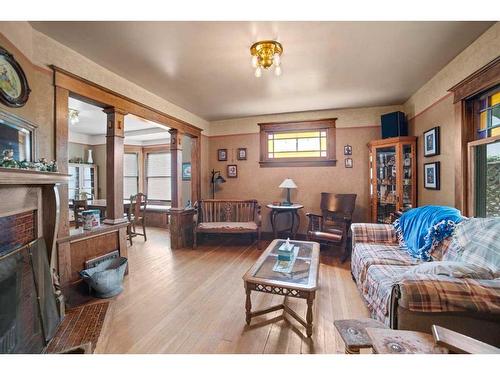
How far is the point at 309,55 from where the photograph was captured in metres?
2.29

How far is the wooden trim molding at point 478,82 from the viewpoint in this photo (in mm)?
1863

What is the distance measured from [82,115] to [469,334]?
597 centimetres

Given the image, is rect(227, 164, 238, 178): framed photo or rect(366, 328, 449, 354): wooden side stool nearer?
rect(366, 328, 449, 354): wooden side stool

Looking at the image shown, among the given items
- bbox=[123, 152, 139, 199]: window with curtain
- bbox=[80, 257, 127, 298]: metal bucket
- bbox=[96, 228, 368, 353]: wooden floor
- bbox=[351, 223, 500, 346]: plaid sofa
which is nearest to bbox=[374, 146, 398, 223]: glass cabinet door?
bbox=[96, 228, 368, 353]: wooden floor

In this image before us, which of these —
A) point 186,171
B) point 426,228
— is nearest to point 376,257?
point 426,228

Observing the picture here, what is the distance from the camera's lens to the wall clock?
154 centimetres

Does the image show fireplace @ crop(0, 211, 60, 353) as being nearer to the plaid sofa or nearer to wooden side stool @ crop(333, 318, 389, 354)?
wooden side stool @ crop(333, 318, 389, 354)

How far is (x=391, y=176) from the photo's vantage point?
3570 millimetres

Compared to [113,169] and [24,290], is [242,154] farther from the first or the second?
[24,290]

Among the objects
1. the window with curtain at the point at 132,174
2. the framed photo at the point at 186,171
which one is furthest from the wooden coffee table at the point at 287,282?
the window with curtain at the point at 132,174

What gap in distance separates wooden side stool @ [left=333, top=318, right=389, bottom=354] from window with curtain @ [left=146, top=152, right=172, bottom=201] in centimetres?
563

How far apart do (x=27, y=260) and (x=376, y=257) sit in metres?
2.86

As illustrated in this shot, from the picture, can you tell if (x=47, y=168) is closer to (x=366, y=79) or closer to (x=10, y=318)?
(x=10, y=318)
